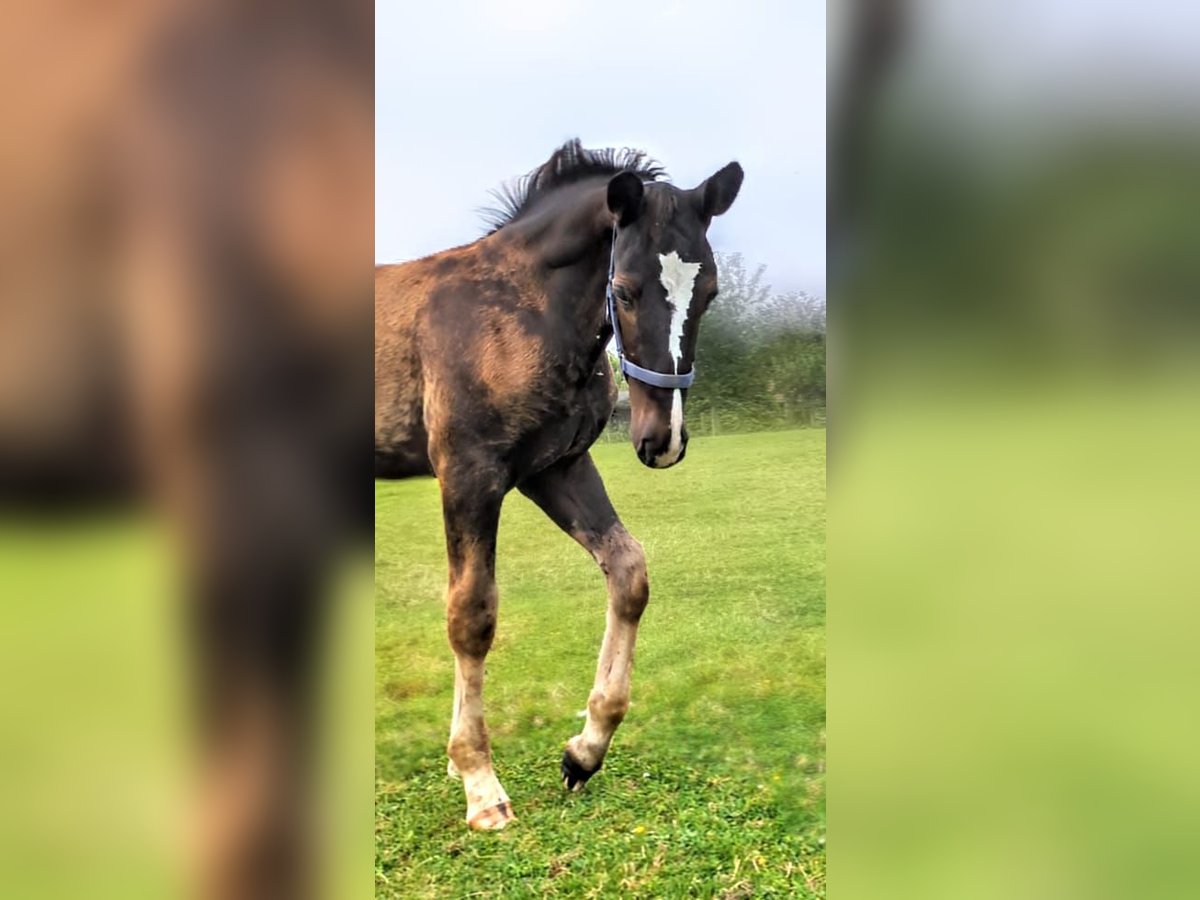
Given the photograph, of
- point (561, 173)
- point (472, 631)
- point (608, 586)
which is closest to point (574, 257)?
point (561, 173)

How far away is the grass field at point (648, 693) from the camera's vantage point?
1.87 meters

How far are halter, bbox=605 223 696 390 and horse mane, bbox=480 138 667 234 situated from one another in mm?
142

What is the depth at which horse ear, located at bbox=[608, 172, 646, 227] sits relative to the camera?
5.76 ft

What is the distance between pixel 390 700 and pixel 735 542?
88cm

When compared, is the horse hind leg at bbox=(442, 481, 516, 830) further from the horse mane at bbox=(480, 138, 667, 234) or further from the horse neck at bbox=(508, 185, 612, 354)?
the horse mane at bbox=(480, 138, 667, 234)
